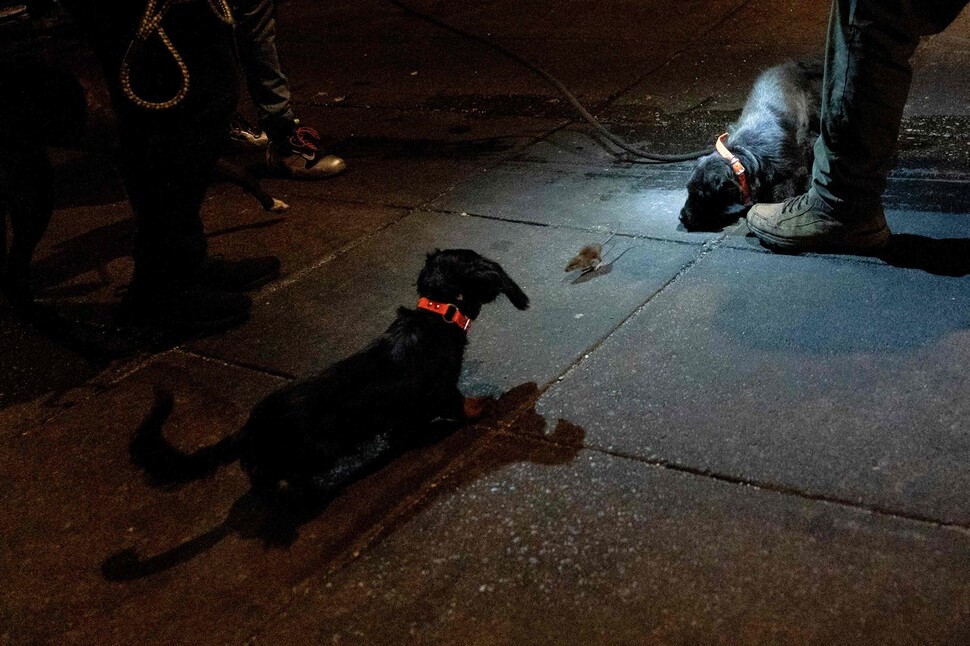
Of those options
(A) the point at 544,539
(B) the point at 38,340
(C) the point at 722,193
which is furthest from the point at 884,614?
(B) the point at 38,340

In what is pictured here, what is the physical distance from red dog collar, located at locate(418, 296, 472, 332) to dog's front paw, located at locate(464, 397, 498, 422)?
28 cm

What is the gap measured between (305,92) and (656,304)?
5.18m

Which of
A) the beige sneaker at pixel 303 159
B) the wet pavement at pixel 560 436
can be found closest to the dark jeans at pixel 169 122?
the wet pavement at pixel 560 436

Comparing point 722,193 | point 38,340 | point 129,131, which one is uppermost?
point 129,131

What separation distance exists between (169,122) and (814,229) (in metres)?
2.73

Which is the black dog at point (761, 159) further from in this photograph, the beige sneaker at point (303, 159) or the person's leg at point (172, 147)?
the beige sneaker at point (303, 159)

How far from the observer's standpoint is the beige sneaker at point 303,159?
5363 mm

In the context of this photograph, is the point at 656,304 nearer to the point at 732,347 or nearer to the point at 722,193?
the point at 732,347

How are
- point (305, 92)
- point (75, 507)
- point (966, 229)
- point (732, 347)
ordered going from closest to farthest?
1. point (75, 507)
2. point (732, 347)
3. point (966, 229)
4. point (305, 92)

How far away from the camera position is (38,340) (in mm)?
3932

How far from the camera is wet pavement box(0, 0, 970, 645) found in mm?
2068

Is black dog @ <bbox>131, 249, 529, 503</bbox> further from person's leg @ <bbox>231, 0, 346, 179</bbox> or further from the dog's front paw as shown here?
person's leg @ <bbox>231, 0, 346, 179</bbox>

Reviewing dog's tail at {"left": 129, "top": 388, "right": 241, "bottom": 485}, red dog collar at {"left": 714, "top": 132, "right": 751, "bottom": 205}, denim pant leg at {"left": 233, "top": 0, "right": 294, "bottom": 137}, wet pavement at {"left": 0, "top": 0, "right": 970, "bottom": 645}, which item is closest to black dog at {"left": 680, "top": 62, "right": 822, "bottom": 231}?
red dog collar at {"left": 714, "top": 132, "right": 751, "bottom": 205}

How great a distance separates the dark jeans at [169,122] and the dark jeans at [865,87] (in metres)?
2.46
